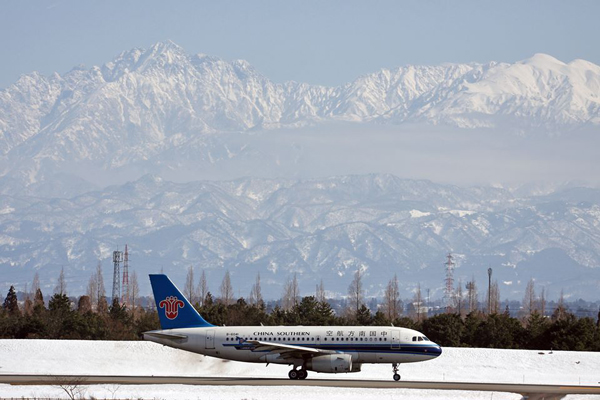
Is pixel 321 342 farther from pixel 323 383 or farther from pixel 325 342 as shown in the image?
pixel 323 383

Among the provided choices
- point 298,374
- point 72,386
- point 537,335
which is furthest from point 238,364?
point 537,335

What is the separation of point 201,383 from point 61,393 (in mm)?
9724

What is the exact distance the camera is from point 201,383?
2581 inches

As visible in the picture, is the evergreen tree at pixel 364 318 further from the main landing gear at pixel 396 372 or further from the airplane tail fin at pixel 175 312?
the airplane tail fin at pixel 175 312

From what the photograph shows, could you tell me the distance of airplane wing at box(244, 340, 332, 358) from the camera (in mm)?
67500

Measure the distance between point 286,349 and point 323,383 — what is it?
383 centimetres

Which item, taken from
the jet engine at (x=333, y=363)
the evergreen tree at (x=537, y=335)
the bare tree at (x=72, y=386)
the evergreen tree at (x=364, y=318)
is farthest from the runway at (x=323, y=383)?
the evergreen tree at (x=364, y=318)

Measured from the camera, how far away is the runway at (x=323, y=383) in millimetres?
63438

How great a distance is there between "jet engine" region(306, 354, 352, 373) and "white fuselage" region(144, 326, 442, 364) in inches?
40.1

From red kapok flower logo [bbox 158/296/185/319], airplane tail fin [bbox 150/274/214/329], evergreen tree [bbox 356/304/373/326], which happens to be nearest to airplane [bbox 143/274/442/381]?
airplane tail fin [bbox 150/274/214/329]

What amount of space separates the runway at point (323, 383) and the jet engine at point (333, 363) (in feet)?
2.75

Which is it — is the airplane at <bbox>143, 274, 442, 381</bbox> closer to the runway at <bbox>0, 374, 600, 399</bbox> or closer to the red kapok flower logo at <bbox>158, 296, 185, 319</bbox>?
the red kapok flower logo at <bbox>158, 296, 185, 319</bbox>

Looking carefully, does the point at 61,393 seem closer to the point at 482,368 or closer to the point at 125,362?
the point at 125,362

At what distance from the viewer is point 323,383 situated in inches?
2574
